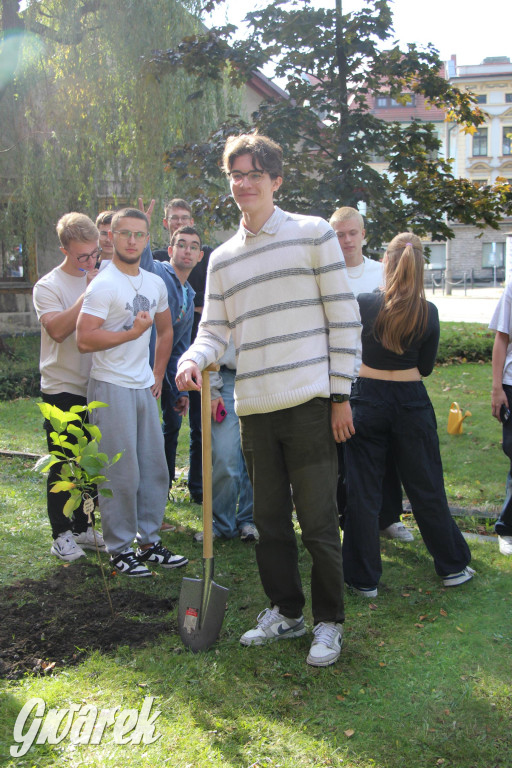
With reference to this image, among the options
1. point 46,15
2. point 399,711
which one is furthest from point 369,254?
point 46,15

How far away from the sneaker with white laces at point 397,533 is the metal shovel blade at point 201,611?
1912 millimetres

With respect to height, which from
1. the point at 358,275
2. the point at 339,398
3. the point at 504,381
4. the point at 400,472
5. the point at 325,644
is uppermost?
the point at 358,275

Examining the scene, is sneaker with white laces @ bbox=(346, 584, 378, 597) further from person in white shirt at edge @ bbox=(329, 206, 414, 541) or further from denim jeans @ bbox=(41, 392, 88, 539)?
denim jeans @ bbox=(41, 392, 88, 539)

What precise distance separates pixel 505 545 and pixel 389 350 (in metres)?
1.60

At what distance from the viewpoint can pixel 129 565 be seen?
4430 millimetres

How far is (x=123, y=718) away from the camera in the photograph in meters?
2.89

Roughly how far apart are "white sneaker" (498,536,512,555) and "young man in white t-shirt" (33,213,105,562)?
8.49 feet

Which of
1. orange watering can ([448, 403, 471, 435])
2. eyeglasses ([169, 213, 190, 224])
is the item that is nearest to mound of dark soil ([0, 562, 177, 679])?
eyeglasses ([169, 213, 190, 224])

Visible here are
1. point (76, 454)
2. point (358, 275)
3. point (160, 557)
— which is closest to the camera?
point (76, 454)

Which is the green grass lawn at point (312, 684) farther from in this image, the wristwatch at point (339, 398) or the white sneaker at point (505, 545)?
the wristwatch at point (339, 398)

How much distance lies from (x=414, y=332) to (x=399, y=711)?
2.01 meters

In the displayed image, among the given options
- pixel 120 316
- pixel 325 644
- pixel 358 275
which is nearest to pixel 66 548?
pixel 120 316

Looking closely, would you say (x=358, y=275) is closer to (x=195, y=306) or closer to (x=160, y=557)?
(x=195, y=306)

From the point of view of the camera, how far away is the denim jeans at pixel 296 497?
3.29m
